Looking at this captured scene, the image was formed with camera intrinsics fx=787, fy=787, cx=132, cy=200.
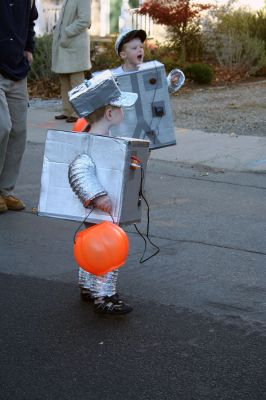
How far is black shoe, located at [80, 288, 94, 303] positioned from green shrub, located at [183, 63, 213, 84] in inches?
427

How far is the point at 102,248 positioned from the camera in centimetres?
398

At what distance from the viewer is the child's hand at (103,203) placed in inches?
161

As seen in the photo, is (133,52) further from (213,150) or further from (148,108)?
(213,150)

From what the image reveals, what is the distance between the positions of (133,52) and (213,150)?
2880 mm

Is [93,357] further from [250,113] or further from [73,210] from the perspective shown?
[250,113]

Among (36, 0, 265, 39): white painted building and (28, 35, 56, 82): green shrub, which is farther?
(36, 0, 265, 39): white painted building

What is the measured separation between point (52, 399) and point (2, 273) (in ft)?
5.86

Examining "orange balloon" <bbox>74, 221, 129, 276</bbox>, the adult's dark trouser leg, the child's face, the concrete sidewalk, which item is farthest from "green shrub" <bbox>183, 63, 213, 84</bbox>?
"orange balloon" <bbox>74, 221, 129, 276</bbox>

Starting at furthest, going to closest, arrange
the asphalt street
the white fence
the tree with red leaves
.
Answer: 1. the white fence
2. the tree with red leaves
3. the asphalt street

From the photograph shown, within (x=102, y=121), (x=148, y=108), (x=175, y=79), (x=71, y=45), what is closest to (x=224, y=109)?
(x=71, y=45)

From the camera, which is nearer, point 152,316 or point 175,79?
point 152,316

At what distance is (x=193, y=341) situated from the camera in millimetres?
4055

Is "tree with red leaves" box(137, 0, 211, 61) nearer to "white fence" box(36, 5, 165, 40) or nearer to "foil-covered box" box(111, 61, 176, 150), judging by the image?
"white fence" box(36, 5, 165, 40)

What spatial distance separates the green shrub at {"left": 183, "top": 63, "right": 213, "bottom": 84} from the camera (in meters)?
A: 15.0
